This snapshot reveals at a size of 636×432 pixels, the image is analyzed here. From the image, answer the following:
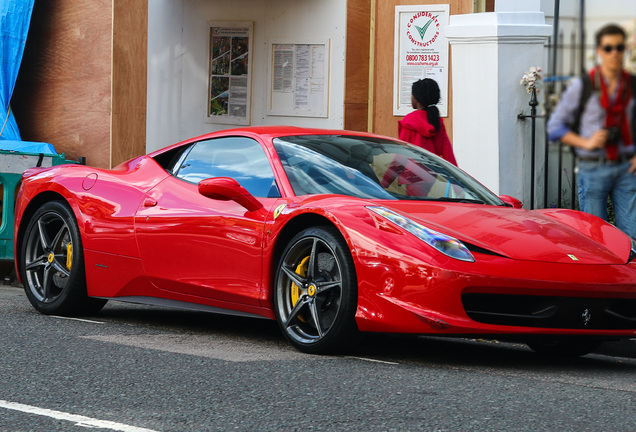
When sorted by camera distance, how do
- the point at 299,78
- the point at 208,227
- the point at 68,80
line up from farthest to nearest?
the point at 299,78 < the point at 68,80 < the point at 208,227

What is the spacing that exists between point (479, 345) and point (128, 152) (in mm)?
6995

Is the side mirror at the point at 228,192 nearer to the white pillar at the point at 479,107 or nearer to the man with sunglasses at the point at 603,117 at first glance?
the white pillar at the point at 479,107

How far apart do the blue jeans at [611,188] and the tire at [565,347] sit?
4.80m

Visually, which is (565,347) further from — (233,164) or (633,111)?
(633,111)

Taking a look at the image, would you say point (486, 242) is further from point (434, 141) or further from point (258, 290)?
point (434, 141)

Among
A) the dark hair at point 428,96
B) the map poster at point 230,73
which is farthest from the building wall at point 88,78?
the dark hair at point 428,96

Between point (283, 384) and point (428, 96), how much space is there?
11.8ft

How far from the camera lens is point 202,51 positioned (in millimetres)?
13469

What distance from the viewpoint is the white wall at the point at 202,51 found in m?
12.7

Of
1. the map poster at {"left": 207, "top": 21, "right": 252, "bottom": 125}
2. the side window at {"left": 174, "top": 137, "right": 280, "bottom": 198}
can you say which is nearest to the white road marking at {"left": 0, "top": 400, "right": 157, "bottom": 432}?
the side window at {"left": 174, "top": 137, "right": 280, "bottom": 198}

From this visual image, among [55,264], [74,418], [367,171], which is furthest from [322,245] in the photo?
[55,264]

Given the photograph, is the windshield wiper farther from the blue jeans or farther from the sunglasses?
the sunglasses

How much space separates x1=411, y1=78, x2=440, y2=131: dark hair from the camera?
24.8 feet

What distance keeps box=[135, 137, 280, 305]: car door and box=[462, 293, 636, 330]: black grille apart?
127cm
